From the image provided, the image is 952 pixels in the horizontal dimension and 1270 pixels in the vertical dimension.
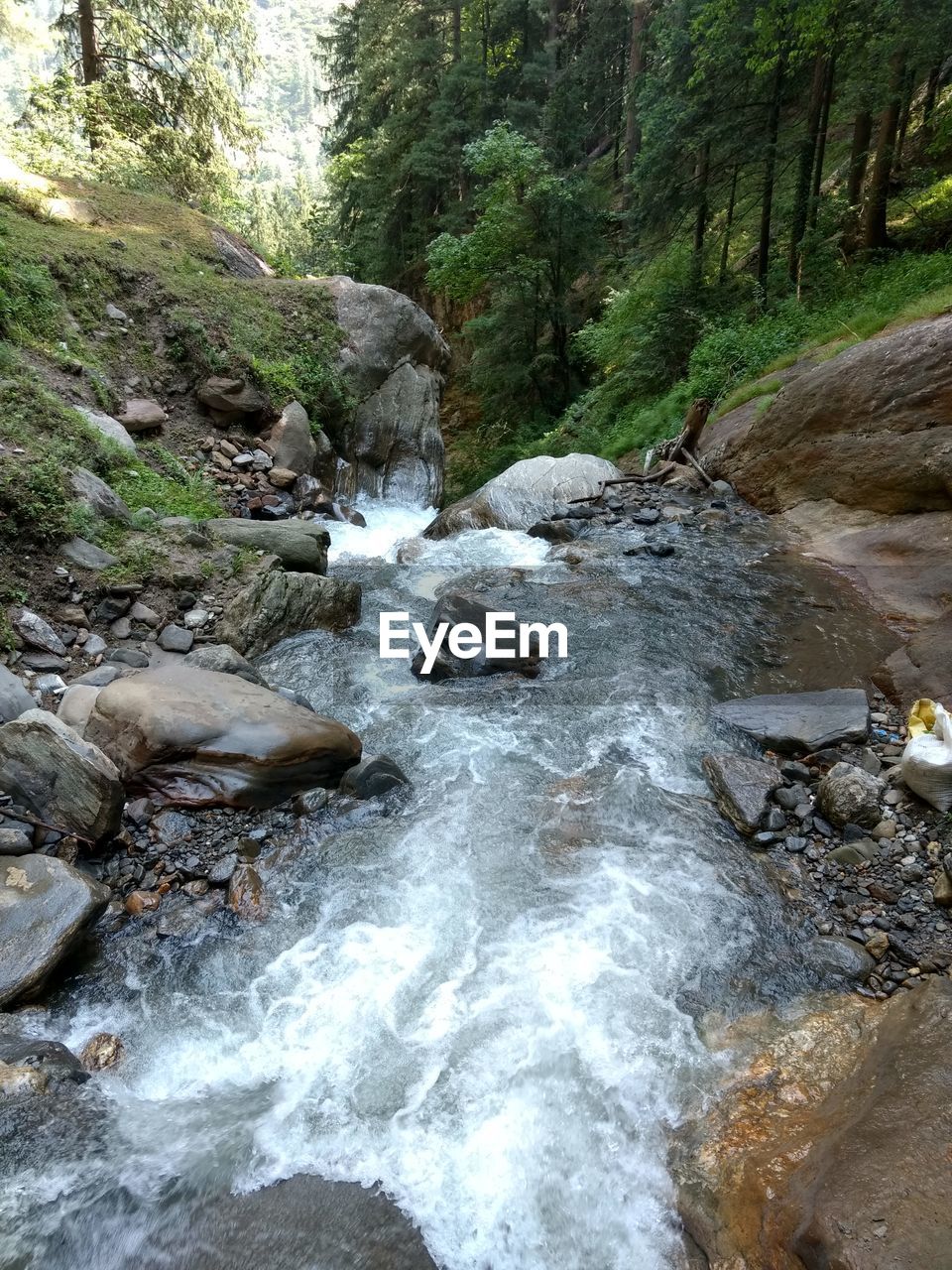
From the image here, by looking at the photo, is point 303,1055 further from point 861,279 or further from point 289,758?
point 861,279

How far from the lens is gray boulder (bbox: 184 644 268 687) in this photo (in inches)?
220

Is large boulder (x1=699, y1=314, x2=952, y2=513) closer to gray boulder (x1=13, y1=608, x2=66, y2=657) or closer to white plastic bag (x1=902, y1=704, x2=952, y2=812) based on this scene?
white plastic bag (x1=902, y1=704, x2=952, y2=812)

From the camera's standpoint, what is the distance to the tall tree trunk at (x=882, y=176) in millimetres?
10219

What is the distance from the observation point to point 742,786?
4.42 meters

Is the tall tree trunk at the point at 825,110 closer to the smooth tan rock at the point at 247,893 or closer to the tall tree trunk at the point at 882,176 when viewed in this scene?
the tall tree trunk at the point at 882,176

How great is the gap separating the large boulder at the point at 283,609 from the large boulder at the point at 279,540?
0.68m

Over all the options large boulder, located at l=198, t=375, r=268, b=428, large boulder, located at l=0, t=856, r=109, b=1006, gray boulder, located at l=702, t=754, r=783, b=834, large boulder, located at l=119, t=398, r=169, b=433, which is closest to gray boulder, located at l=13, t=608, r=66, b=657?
large boulder, located at l=0, t=856, r=109, b=1006

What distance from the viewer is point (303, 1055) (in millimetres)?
3051

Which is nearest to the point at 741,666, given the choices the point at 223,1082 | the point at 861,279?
the point at 223,1082

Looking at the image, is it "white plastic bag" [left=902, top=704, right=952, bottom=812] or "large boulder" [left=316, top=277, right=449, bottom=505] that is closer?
"white plastic bag" [left=902, top=704, right=952, bottom=812]

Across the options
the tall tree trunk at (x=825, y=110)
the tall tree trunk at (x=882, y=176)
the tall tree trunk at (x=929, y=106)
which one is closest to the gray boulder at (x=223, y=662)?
the tall tree trunk at (x=882, y=176)

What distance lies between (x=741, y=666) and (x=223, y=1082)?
16.5ft

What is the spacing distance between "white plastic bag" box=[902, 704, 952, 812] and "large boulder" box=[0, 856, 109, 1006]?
4.69 m

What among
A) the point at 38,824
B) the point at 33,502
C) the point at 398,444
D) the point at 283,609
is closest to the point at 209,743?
the point at 38,824
